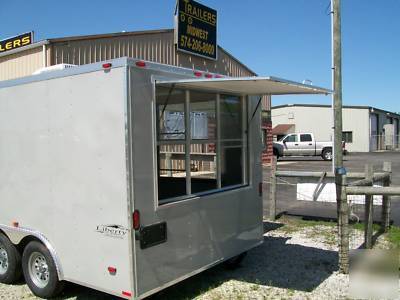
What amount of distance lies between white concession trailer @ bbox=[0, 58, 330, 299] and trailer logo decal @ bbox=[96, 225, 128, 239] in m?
0.02

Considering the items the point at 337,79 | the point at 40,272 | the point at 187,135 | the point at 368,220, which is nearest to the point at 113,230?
the point at 187,135

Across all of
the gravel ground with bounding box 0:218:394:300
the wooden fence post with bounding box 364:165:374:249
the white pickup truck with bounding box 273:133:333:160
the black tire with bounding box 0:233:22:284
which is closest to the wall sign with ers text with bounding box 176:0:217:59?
the gravel ground with bounding box 0:218:394:300

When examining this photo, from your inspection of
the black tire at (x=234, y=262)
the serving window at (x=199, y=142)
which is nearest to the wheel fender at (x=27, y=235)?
the serving window at (x=199, y=142)

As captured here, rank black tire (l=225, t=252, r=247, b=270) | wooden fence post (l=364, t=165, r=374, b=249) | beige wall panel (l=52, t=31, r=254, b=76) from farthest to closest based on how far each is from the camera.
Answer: beige wall panel (l=52, t=31, r=254, b=76) → wooden fence post (l=364, t=165, r=374, b=249) → black tire (l=225, t=252, r=247, b=270)

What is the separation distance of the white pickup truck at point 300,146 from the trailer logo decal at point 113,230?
2739cm

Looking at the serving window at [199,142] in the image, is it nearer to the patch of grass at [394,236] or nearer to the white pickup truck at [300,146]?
the patch of grass at [394,236]

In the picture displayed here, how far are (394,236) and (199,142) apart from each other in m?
4.37

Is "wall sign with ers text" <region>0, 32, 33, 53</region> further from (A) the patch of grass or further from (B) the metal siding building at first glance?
(B) the metal siding building

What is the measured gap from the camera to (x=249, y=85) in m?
4.83

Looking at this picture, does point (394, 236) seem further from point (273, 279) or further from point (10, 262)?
point (10, 262)

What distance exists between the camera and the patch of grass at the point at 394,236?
23.2 feet

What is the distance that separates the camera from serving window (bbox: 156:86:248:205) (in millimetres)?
4848

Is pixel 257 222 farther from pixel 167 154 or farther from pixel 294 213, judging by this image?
pixel 294 213

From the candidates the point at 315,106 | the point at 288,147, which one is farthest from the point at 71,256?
the point at 315,106
